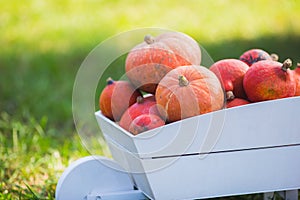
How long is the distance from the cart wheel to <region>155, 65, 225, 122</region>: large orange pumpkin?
0.34 meters

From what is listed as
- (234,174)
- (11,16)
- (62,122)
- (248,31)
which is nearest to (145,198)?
(234,174)

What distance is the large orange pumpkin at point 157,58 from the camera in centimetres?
158

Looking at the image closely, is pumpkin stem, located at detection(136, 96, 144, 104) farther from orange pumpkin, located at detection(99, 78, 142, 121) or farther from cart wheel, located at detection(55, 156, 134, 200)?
cart wheel, located at detection(55, 156, 134, 200)

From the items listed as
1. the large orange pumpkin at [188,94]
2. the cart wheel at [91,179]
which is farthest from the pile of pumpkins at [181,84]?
the cart wheel at [91,179]

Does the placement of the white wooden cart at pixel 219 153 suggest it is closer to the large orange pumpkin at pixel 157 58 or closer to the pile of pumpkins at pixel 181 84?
the pile of pumpkins at pixel 181 84

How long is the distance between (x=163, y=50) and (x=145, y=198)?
480mm

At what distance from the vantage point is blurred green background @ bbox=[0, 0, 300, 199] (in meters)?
2.28

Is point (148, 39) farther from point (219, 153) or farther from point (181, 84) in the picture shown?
point (219, 153)

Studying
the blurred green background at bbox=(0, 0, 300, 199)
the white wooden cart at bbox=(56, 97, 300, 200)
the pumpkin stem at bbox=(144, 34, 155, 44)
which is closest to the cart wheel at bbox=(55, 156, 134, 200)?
the white wooden cart at bbox=(56, 97, 300, 200)

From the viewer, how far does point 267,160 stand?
1.56 m

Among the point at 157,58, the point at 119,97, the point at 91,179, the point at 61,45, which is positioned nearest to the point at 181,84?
the point at 157,58

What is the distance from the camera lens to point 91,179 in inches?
67.6

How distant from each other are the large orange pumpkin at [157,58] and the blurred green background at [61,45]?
612mm

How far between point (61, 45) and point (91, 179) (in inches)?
97.9
